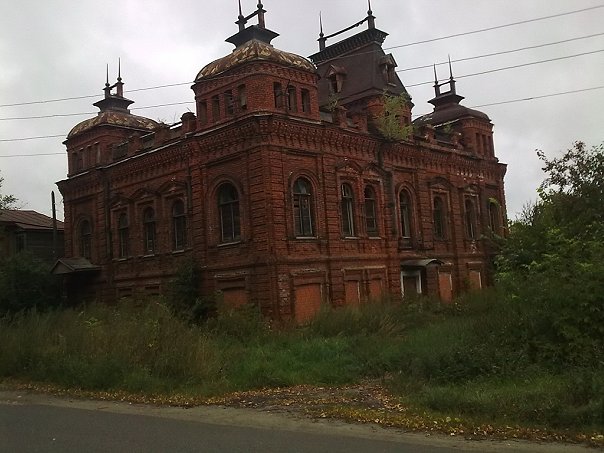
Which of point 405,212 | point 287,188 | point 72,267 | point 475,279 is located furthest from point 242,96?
point 475,279

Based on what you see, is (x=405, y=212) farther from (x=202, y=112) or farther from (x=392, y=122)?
(x=202, y=112)

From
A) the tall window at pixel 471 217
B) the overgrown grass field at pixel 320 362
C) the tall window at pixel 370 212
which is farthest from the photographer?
the tall window at pixel 471 217

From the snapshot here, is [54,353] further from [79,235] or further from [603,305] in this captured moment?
[79,235]

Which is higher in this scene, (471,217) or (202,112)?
(202,112)

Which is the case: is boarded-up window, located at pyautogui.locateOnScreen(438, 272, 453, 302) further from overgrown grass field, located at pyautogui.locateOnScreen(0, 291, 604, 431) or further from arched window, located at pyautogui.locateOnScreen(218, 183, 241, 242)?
arched window, located at pyautogui.locateOnScreen(218, 183, 241, 242)

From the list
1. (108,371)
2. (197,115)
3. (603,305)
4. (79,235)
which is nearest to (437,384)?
(603,305)

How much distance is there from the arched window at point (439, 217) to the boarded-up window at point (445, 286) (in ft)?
6.44

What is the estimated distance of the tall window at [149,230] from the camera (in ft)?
88.6

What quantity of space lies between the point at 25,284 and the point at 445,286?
19.6 m

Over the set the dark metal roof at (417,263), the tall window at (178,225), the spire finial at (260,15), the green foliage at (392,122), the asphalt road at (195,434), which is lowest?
the asphalt road at (195,434)

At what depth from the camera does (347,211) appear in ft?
80.9

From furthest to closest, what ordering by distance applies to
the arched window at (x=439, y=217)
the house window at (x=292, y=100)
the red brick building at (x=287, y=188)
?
1. the arched window at (x=439, y=217)
2. the house window at (x=292, y=100)
3. the red brick building at (x=287, y=188)


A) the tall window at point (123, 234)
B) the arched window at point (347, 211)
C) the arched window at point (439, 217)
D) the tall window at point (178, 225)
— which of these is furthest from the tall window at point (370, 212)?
the tall window at point (123, 234)

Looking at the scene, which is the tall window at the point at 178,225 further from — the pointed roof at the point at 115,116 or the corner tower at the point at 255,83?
the pointed roof at the point at 115,116
